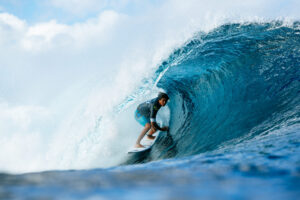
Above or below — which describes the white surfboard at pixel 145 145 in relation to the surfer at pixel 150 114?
below

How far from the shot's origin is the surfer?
514 centimetres

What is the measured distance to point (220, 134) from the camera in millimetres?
4152

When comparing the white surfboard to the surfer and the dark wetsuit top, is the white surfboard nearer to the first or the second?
the surfer

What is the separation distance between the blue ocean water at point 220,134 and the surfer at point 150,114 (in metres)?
0.38

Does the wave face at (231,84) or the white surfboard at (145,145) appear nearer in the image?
the wave face at (231,84)

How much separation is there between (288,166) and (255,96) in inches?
154

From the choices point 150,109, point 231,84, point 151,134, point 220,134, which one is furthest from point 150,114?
point 231,84

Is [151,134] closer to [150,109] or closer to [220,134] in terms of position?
[150,109]

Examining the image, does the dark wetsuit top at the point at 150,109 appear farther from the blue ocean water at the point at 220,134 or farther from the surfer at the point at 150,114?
the blue ocean water at the point at 220,134

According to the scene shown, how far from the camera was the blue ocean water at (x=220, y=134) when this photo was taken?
2.88ft

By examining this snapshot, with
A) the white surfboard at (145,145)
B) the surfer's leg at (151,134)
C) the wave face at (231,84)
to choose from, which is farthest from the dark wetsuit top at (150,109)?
the wave face at (231,84)

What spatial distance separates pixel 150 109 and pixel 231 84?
7.14ft

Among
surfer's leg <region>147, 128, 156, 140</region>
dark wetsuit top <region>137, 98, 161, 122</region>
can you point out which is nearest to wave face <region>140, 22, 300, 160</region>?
surfer's leg <region>147, 128, 156, 140</region>

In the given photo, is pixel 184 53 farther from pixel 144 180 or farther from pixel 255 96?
pixel 144 180
